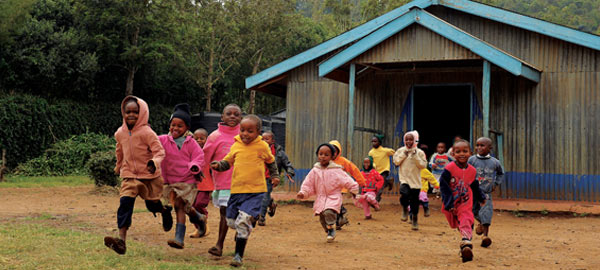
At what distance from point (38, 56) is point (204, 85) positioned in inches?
512

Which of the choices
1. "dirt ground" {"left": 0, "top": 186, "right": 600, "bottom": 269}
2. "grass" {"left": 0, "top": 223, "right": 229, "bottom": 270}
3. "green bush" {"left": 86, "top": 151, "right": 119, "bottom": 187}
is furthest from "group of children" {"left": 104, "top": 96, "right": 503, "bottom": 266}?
"green bush" {"left": 86, "top": 151, "right": 119, "bottom": 187}

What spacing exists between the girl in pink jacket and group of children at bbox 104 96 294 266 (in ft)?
4.86

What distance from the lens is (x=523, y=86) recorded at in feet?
44.7

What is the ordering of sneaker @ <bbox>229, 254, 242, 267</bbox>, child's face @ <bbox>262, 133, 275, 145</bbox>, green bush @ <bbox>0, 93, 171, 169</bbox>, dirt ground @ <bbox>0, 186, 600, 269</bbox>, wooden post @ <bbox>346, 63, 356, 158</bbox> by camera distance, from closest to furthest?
sneaker @ <bbox>229, 254, 242, 267</bbox>, dirt ground @ <bbox>0, 186, 600, 269</bbox>, child's face @ <bbox>262, 133, 275, 145</bbox>, wooden post @ <bbox>346, 63, 356, 158</bbox>, green bush @ <bbox>0, 93, 171, 169</bbox>

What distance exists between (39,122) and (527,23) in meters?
17.3

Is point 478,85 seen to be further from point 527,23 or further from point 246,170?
point 246,170

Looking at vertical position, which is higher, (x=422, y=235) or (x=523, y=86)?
(x=523, y=86)

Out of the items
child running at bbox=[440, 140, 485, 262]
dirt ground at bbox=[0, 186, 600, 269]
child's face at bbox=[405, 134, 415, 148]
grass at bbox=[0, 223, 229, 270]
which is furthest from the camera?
child's face at bbox=[405, 134, 415, 148]

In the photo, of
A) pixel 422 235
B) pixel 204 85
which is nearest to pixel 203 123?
pixel 204 85

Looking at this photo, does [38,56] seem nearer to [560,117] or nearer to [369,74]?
[369,74]

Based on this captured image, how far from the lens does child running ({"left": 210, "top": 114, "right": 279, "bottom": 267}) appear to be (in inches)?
256

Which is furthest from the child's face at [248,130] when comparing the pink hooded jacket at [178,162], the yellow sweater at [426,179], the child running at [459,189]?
the yellow sweater at [426,179]

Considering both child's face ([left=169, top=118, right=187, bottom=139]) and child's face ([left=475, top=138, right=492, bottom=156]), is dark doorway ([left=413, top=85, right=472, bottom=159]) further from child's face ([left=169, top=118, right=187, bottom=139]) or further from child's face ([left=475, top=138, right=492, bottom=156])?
child's face ([left=169, top=118, right=187, bottom=139])

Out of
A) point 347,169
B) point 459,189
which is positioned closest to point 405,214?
point 347,169
